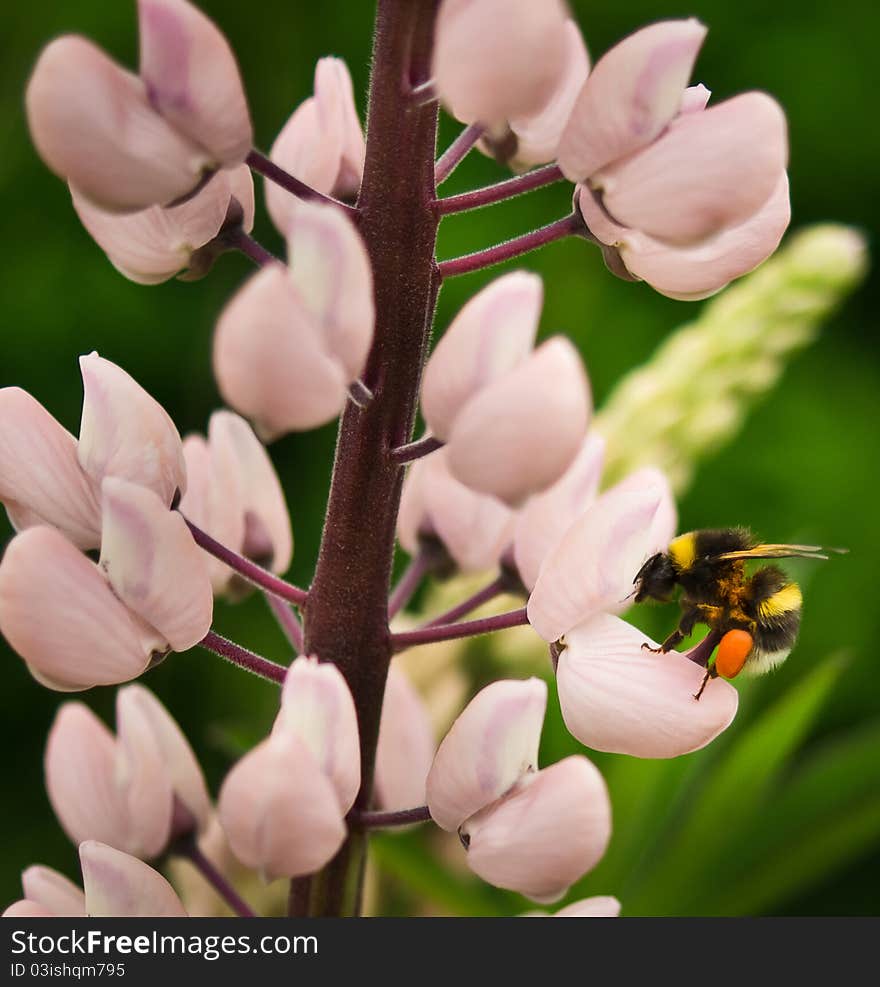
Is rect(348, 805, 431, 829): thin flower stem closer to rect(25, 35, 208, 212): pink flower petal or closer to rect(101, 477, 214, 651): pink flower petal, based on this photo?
rect(101, 477, 214, 651): pink flower petal

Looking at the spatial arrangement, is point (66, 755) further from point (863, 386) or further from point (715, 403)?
point (863, 386)

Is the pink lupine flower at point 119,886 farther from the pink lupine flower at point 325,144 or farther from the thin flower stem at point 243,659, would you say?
the pink lupine flower at point 325,144

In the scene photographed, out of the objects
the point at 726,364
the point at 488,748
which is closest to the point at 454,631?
the point at 488,748

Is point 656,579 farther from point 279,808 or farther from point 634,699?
point 279,808

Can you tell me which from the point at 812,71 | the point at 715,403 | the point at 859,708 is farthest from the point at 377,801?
the point at 812,71

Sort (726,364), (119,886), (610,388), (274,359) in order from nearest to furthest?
(274,359) → (119,886) → (726,364) → (610,388)
